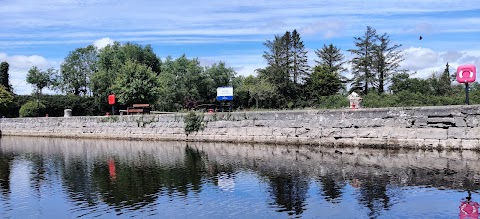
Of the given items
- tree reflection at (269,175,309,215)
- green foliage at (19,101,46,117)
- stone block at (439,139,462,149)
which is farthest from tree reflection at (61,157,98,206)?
green foliage at (19,101,46,117)

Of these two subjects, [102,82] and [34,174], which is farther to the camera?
[102,82]

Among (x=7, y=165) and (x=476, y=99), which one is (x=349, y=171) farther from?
(x=476, y=99)

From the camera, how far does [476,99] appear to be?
77.6 feet

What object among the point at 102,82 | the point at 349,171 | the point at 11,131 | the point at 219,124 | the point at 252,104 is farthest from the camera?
the point at 252,104

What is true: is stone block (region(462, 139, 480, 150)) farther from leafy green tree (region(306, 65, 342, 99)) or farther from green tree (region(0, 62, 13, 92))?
green tree (region(0, 62, 13, 92))

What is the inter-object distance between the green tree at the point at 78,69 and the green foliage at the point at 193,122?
42.9m

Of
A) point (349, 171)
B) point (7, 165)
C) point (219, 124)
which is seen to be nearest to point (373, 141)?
point (349, 171)

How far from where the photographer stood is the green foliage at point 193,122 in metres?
21.8

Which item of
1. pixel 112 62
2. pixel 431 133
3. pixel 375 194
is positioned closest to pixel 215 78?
pixel 112 62

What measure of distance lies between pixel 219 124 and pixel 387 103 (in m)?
10.9

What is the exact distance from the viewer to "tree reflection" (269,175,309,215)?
8.35m

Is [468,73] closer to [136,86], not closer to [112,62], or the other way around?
[136,86]

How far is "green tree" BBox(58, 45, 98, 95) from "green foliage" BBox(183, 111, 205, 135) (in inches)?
1690

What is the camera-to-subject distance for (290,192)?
959cm
